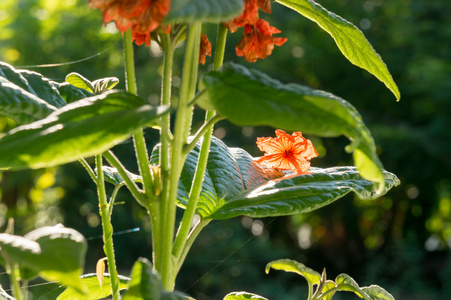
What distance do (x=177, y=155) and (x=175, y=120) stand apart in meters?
0.02

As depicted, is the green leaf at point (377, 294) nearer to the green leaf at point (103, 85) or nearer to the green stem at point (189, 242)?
the green stem at point (189, 242)

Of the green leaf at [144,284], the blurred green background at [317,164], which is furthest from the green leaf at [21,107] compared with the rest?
the blurred green background at [317,164]

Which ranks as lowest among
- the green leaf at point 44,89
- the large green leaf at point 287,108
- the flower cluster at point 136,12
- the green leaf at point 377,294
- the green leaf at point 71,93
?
the green leaf at point 377,294

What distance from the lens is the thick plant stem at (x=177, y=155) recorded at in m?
0.28

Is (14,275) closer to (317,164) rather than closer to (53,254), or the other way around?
(53,254)

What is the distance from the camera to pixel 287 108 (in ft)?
0.81

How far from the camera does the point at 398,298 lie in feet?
15.2

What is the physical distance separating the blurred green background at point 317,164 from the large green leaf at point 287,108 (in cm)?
440

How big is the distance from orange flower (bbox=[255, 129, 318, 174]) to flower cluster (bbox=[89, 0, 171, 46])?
20 cm

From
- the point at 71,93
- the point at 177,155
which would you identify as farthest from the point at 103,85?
the point at 177,155

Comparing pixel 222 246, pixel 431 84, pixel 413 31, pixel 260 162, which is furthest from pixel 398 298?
pixel 260 162

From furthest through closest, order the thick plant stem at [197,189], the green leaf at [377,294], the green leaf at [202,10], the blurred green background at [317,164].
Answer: the blurred green background at [317,164] → the green leaf at [377,294] → the thick plant stem at [197,189] → the green leaf at [202,10]

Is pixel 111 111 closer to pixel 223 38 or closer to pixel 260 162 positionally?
pixel 223 38

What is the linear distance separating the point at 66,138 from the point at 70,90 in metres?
0.13
